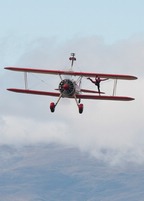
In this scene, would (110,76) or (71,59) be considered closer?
(110,76)

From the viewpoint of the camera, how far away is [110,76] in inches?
3688

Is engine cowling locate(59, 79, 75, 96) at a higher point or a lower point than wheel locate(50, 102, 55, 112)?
higher

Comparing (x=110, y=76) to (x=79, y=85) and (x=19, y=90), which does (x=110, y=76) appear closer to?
(x=79, y=85)

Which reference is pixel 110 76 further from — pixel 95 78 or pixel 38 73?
pixel 38 73

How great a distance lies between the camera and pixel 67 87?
306 feet

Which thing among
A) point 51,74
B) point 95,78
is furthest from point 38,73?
point 95,78

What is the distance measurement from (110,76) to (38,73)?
34.5 feet

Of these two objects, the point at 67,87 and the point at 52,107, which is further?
the point at 67,87

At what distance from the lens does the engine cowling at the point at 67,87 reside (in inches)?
3676

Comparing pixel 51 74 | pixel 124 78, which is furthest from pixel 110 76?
pixel 51 74

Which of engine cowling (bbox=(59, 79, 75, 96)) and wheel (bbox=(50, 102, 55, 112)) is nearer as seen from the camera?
wheel (bbox=(50, 102, 55, 112))

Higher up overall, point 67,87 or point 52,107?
point 67,87

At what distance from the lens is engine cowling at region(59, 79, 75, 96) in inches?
3676

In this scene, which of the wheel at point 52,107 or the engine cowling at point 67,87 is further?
the engine cowling at point 67,87
